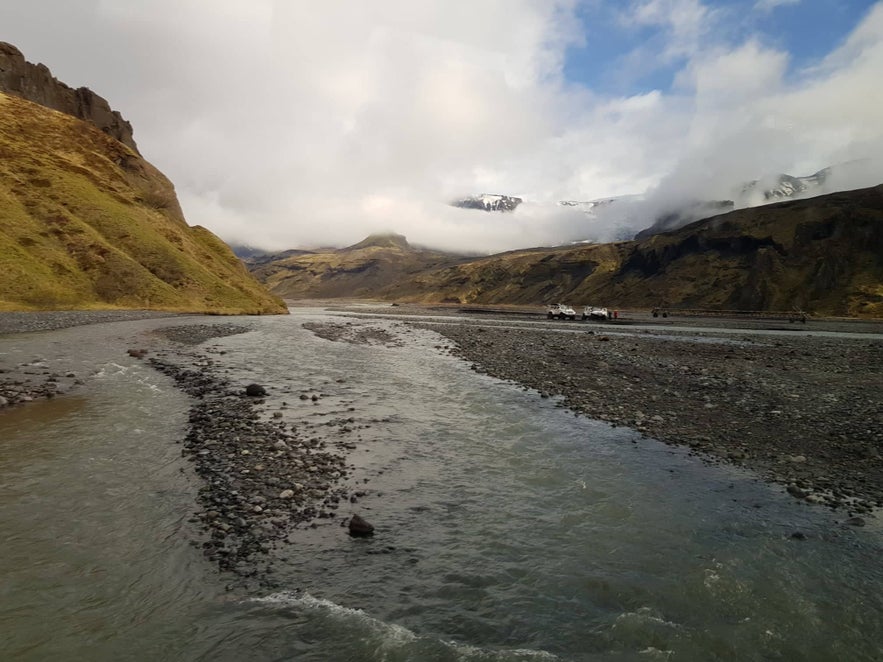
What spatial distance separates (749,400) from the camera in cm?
2305

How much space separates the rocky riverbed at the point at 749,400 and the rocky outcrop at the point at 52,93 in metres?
134

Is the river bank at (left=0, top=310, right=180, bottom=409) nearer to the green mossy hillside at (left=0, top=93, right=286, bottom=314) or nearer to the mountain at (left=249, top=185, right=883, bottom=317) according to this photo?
the green mossy hillside at (left=0, top=93, right=286, bottom=314)

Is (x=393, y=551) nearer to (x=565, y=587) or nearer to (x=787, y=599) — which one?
(x=565, y=587)

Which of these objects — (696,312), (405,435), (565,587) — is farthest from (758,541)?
(696,312)

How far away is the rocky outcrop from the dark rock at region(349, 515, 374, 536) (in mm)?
147831

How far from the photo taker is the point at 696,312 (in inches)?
5969

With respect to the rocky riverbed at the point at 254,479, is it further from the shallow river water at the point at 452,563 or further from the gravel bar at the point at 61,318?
the gravel bar at the point at 61,318

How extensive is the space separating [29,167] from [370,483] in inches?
4188

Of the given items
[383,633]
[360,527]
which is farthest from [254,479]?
[383,633]

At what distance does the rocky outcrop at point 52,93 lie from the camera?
113062mm

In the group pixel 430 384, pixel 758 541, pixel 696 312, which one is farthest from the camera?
Answer: pixel 696 312

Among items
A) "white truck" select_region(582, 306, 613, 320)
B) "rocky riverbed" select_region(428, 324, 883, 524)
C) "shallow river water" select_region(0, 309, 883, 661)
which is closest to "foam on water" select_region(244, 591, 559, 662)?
"shallow river water" select_region(0, 309, 883, 661)

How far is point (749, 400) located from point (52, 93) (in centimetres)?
16060

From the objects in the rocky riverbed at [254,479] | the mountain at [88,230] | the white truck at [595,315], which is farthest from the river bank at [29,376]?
the white truck at [595,315]
